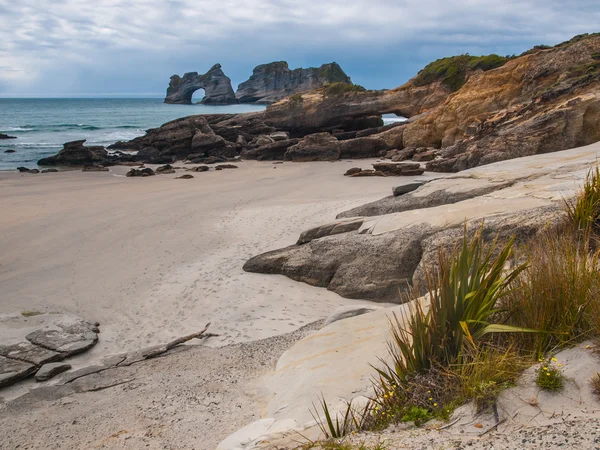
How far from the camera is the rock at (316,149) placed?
2691cm

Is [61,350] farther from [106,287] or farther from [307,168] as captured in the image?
[307,168]

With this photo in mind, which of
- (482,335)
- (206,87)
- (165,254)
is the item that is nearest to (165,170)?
(165,254)

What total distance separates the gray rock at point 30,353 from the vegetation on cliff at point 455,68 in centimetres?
3049

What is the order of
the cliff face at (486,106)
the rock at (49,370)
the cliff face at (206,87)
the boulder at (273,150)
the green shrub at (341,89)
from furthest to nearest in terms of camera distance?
1. the cliff face at (206,87)
2. the green shrub at (341,89)
3. the boulder at (273,150)
4. the cliff face at (486,106)
5. the rock at (49,370)

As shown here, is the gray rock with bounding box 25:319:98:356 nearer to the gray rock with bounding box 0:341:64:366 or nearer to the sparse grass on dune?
the gray rock with bounding box 0:341:64:366

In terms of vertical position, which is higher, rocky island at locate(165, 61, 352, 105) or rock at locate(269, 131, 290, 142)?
rocky island at locate(165, 61, 352, 105)

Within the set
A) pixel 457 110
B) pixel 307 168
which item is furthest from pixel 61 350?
pixel 457 110

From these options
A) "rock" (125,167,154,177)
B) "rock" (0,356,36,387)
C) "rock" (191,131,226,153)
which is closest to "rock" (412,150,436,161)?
"rock" (125,167,154,177)

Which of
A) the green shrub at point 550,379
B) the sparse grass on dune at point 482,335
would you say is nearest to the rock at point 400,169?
the sparse grass on dune at point 482,335

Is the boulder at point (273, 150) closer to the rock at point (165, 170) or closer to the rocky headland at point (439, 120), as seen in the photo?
the rocky headland at point (439, 120)

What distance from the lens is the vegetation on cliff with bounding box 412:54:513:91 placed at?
3192 cm

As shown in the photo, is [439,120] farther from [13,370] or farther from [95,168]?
[13,370]

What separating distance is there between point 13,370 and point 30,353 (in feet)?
1.45

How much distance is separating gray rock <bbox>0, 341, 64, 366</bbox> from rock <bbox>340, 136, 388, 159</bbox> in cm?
2199
